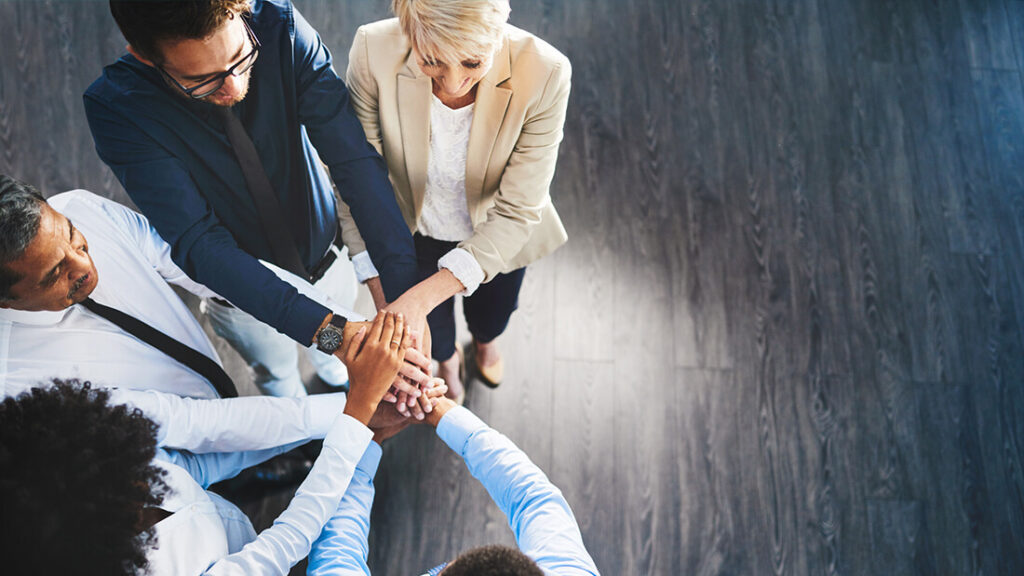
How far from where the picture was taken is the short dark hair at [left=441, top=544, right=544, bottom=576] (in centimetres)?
104

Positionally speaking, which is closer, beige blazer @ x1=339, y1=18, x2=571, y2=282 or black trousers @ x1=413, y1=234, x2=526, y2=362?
beige blazer @ x1=339, y1=18, x2=571, y2=282

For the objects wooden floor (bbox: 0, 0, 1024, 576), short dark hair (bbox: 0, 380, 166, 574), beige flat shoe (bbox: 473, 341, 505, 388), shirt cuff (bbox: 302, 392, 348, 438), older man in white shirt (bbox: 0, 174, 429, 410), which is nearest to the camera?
short dark hair (bbox: 0, 380, 166, 574)

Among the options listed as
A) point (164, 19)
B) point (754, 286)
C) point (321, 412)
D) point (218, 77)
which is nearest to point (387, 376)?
point (321, 412)

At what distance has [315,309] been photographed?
56.4 inches

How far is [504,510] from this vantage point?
1376 mm

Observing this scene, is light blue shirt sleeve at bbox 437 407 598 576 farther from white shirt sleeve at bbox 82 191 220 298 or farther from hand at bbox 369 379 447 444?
white shirt sleeve at bbox 82 191 220 298

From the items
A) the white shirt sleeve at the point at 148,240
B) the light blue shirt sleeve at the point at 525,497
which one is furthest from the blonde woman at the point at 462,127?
the white shirt sleeve at the point at 148,240

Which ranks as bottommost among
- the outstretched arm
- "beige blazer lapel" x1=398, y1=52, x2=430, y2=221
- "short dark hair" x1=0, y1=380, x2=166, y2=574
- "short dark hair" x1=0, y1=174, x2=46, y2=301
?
the outstretched arm

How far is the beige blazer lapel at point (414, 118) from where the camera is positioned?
54.0 inches

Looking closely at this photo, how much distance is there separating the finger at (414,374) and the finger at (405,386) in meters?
0.01

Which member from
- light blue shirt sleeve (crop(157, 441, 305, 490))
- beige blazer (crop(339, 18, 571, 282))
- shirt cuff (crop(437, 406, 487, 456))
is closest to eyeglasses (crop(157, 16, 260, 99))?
beige blazer (crop(339, 18, 571, 282))

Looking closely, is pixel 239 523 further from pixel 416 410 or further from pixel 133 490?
pixel 416 410

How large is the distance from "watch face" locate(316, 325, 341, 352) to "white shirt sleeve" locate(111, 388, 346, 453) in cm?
Result: 21

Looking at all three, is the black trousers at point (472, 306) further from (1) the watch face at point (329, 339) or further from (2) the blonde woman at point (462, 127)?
(1) the watch face at point (329, 339)
